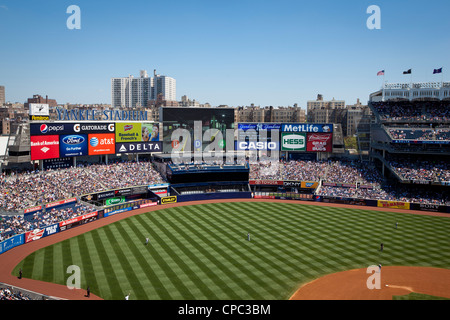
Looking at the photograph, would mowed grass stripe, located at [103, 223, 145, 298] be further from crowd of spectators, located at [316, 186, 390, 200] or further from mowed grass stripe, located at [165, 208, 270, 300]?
crowd of spectators, located at [316, 186, 390, 200]

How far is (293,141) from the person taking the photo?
210ft

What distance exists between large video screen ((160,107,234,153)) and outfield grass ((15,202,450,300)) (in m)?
17.0

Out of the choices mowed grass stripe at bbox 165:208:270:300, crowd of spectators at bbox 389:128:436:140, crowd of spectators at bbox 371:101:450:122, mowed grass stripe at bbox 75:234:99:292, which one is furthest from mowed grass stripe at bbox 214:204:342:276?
crowd of spectators at bbox 371:101:450:122

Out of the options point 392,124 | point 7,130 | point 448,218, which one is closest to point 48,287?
point 448,218

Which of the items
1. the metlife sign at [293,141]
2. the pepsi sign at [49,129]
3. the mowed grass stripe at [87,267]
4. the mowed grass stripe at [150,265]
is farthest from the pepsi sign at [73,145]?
the metlife sign at [293,141]

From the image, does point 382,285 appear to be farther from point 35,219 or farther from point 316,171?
point 316,171

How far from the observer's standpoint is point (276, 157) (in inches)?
2608

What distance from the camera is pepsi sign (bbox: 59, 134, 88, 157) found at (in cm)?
5031

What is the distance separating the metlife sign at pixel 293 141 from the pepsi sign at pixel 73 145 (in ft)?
116

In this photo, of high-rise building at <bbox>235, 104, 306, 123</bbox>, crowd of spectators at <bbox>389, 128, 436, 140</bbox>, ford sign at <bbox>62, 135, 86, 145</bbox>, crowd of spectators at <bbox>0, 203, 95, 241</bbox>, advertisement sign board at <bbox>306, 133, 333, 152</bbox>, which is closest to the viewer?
crowd of spectators at <bbox>0, 203, 95, 241</bbox>

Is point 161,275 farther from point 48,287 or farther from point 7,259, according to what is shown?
point 7,259

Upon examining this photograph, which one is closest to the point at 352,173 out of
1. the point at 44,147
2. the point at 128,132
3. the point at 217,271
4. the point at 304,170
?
the point at 304,170

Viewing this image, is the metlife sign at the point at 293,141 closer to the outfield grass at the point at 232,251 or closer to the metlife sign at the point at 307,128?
the metlife sign at the point at 307,128
